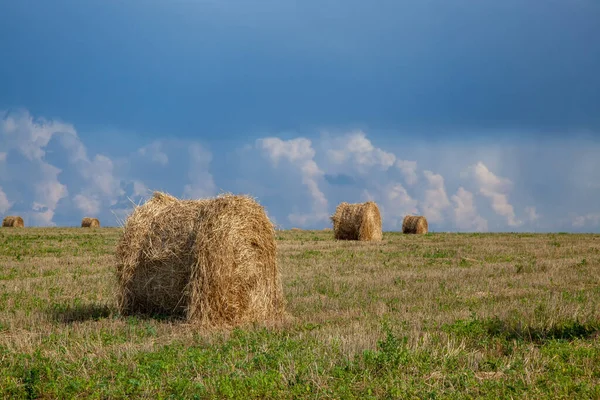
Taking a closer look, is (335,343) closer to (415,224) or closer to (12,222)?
(415,224)

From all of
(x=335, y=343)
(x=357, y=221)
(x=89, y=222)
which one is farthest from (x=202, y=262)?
(x=89, y=222)

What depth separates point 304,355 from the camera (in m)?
8.19

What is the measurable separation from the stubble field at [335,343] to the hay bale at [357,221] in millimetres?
16371

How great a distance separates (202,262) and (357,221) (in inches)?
913

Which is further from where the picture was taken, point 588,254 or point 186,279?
point 588,254

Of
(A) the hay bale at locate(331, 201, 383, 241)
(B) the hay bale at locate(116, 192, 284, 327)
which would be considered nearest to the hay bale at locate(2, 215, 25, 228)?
(A) the hay bale at locate(331, 201, 383, 241)

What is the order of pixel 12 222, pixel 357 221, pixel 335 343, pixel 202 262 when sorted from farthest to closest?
1. pixel 12 222
2. pixel 357 221
3. pixel 202 262
4. pixel 335 343

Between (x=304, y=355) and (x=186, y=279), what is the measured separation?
4.29 m

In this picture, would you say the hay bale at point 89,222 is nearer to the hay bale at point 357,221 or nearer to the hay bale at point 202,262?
the hay bale at point 357,221

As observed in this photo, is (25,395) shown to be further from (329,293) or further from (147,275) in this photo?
(329,293)

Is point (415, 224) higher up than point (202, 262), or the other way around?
point (415, 224)

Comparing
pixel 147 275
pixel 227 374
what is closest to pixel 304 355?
pixel 227 374

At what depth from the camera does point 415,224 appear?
4322 centimetres

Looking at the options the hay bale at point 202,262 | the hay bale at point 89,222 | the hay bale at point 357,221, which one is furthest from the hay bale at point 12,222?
the hay bale at point 202,262
